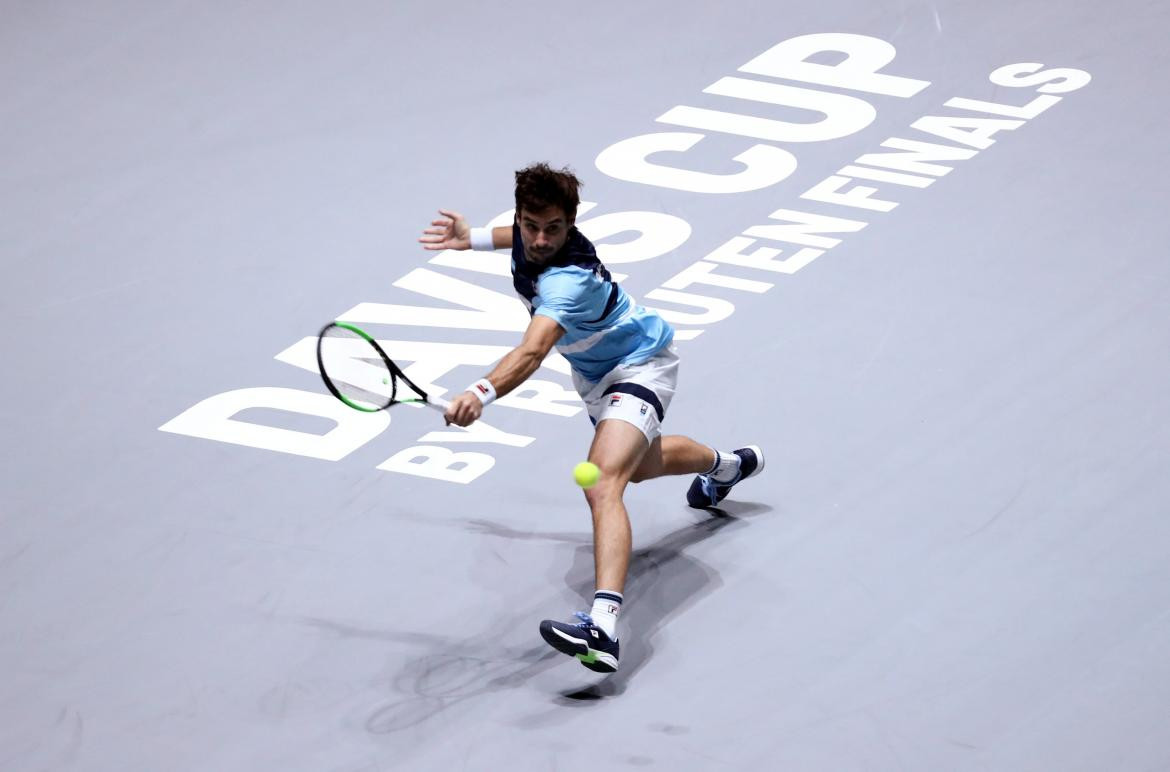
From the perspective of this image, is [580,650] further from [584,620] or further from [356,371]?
[356,371]

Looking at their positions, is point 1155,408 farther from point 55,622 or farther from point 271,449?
point 55,622

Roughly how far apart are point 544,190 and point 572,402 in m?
1.93

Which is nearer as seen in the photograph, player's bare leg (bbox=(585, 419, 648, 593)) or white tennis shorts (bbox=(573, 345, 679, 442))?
player's bare leg (bbox=(585, 419, 648, 593))

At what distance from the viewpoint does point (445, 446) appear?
26.0 ft

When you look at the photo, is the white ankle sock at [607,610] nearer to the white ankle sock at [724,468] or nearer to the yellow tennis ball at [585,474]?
the yellow tennis ball at [585,474]

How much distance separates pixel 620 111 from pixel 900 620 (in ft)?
15.6

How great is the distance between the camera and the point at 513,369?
6.16m

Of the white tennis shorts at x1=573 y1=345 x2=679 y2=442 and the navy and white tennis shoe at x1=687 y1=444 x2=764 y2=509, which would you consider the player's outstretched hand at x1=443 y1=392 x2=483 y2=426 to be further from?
the navy and white tennis shoe at x1=687 y1=444 x2=764 y2=509

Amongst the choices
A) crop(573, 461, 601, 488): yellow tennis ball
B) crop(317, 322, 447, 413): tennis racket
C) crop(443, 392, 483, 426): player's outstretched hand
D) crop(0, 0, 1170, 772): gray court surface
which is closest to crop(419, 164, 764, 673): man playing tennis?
crop(443, 392, 483, 426): player's outstretched hand

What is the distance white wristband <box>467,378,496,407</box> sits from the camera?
19.8 feet

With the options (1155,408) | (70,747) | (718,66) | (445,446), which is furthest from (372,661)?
(718,66)

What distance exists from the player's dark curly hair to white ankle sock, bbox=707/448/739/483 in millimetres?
1254

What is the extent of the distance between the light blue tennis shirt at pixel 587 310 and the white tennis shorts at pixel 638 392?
0.03 metres

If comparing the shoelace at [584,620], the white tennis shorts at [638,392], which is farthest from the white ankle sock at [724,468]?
the shoelace at [584,620]
